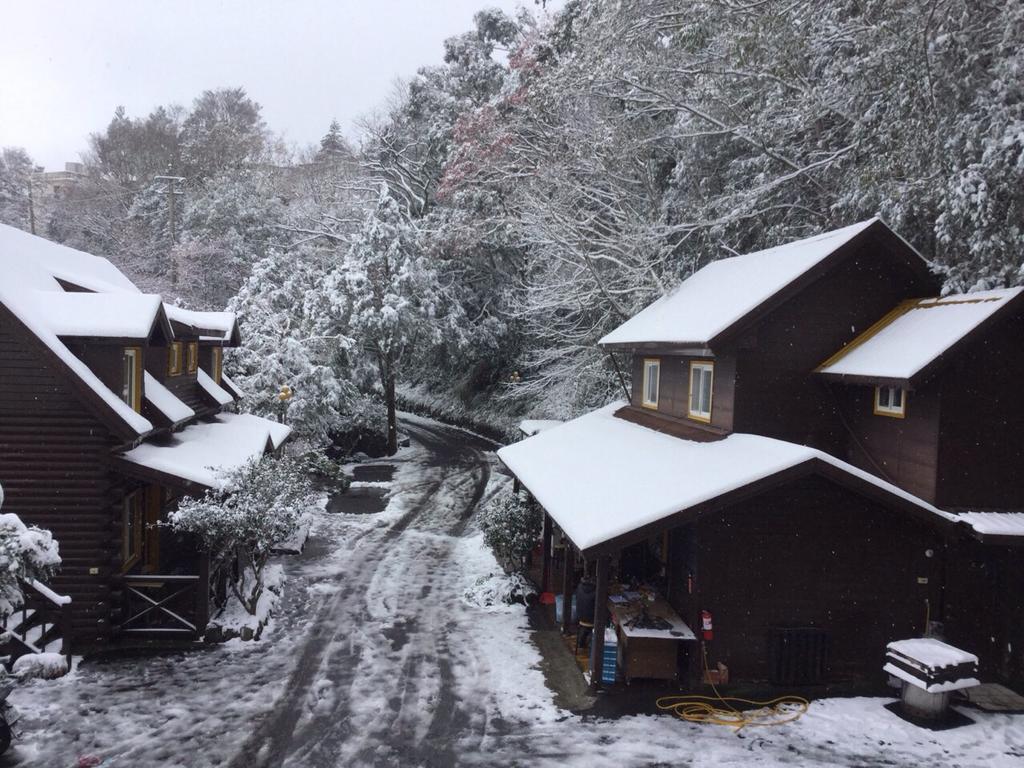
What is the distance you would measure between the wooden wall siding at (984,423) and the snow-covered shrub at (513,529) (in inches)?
399

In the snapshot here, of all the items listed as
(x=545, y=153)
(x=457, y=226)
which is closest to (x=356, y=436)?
(x=457, y=226)

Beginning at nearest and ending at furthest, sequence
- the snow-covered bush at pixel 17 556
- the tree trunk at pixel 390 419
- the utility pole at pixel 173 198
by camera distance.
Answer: the snow-covered bush at pixel 17 556 → the tree trunk at pixel 390 419 → the utility pole at pixel 173 198

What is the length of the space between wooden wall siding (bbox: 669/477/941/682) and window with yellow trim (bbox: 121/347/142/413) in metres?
12.3

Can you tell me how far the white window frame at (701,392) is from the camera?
15.7 meters

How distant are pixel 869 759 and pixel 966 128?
1205 cm

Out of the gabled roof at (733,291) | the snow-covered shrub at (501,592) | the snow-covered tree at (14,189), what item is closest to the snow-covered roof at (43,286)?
the snow-covered shrub at (501,592)

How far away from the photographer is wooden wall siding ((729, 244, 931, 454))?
14336mm

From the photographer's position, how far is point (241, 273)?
150 feet

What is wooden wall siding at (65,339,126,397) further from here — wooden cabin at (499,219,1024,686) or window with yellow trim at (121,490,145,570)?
wooden cabin at (499,219,1024,686)

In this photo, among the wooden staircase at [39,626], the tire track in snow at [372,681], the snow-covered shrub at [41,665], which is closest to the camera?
the tire track in snow at [372,681]

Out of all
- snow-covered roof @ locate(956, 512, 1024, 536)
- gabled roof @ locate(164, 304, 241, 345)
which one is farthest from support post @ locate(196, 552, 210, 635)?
snow-covered roof @ locate(956, 512, 1024, 536)

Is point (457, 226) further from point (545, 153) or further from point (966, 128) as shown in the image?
point (966, 128)

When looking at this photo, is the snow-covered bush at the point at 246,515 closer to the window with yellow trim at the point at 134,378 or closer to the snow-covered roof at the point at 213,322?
the window with yellow trim at the point at 134,378

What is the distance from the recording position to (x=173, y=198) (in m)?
45.5
